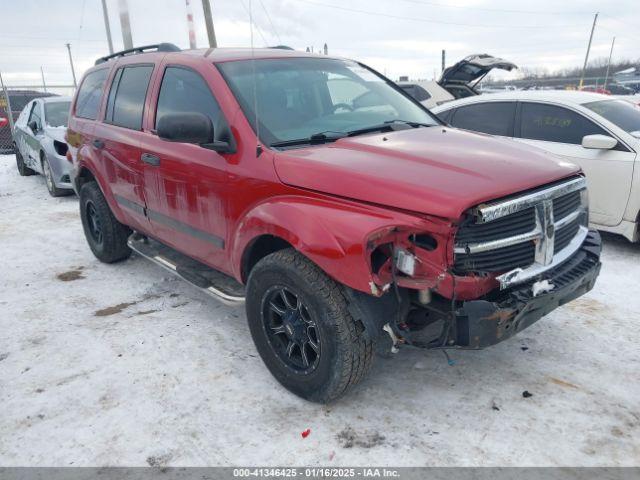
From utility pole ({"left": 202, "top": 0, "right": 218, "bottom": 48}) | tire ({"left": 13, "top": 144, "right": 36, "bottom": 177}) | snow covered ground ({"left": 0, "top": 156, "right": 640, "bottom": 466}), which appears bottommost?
tire ({"left": 13, "top": 144, "right": 36, "bottom": 177})

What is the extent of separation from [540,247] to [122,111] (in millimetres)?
3564

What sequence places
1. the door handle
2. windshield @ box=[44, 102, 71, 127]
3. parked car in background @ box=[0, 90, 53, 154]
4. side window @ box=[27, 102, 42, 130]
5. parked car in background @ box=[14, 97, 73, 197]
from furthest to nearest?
parked car in background @ box=[0, 90, 53, 154] → side window @ box=[27, 102, 42, 130] → windshield @ box=[44, 102, 71, 127] → parked car in background @ box=[14, 97, 73, 197] → the door handle

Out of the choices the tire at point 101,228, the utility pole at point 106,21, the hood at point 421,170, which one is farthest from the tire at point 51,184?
the utility pole at point 106,21

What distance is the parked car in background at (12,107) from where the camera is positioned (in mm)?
14531

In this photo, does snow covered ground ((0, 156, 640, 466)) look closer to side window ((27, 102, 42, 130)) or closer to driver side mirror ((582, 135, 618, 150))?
driver side mirror ((582, 135, 618, 150))

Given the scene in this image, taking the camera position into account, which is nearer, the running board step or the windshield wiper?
the windshield wiper

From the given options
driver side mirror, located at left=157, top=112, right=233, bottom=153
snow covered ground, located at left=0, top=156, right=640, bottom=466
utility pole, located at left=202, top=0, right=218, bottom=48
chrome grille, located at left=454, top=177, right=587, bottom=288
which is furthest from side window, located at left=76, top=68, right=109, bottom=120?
utility pole, located at left=202, top=0, right=218, bottom=48

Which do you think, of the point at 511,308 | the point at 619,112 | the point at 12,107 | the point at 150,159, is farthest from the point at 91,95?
the point at 12,107

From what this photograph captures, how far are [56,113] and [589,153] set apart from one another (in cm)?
854

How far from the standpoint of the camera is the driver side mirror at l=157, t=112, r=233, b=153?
2.93 metres

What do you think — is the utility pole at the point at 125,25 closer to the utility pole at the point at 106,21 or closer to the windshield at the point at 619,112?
the utility pole at the point at 106,21

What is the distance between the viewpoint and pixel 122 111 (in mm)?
4402

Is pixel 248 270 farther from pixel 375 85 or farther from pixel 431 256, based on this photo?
pixel 375 85

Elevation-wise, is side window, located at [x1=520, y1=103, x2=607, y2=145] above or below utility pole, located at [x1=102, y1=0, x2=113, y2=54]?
below
